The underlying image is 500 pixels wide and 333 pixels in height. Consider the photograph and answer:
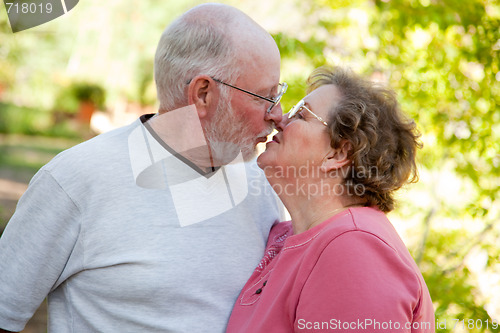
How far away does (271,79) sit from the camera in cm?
210

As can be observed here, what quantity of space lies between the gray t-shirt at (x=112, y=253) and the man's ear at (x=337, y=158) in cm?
51

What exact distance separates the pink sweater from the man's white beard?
52cm

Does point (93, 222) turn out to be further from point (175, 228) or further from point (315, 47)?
point (315, 47)

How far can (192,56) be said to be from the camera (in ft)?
6.79

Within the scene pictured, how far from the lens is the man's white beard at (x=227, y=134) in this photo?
210 centimetres

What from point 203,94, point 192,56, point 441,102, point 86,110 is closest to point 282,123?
point 203,94

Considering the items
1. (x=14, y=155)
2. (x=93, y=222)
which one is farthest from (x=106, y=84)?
(x=93, y=222)

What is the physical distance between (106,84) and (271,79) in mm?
13134

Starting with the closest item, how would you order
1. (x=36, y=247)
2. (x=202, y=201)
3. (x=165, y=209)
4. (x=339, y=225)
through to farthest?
(x=339, y=225) → (x=36, y=247) → (x=165, y=209) → (x=202, y=201)

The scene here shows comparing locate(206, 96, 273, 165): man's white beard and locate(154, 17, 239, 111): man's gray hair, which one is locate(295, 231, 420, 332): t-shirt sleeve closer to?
locate(206, 96, 273, 165): man's white beard

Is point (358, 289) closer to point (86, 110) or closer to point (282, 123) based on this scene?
point (282, 123)

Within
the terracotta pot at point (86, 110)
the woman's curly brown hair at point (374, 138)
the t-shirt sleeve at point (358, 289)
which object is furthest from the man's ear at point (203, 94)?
the terracotta pot at point (86, 110)

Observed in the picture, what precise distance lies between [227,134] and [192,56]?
0.34 meters

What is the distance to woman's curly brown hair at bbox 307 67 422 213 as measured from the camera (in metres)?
1.88
